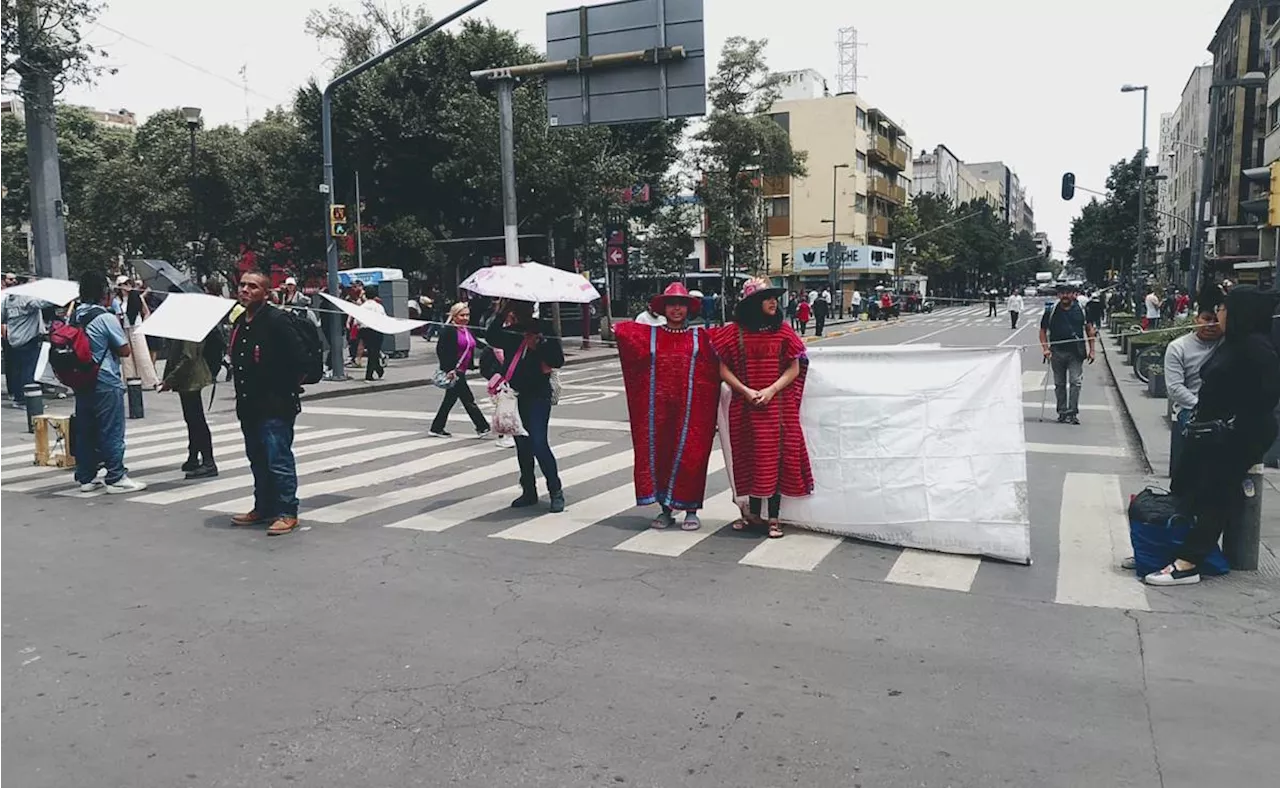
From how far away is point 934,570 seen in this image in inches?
250

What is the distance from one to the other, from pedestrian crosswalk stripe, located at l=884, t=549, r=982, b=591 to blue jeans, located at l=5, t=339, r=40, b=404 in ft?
42.0

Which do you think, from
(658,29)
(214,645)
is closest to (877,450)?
(214,645)

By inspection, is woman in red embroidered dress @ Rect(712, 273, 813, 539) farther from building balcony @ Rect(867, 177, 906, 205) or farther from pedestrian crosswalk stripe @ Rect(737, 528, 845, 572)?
building balcony @ Rect(867, 177, 906, 205)

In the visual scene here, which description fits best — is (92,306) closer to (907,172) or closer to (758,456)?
(758,456)

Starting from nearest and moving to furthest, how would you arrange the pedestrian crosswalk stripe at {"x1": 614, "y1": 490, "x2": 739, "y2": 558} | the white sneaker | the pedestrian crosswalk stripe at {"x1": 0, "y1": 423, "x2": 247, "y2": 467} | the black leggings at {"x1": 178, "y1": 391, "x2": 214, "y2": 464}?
the pedestrian crosswalk stripe at {"x1": 614, "y1": 490, "x2": 739, "y2": 558} < the white sneaker < the black leggings at {"x1": 178, "y1": 391, "x2": 214, "y2": 464} < the pedestrian crosswalk stripe at {"x1": 0, "y1": 423, "x2": 247, "y2": 467}

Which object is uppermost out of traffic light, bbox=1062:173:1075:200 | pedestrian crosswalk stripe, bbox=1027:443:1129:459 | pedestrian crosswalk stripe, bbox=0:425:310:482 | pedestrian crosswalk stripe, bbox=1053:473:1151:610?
traffic light, bbox=1062:173:1075:200

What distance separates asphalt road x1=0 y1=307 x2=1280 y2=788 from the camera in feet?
12.6

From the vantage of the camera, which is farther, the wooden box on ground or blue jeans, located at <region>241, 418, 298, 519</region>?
the wooden box on ground

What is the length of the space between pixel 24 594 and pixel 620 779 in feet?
13.6

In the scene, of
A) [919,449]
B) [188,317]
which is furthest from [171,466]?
[919,449]

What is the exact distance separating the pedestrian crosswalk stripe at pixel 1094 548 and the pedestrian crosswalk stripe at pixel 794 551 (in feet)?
4.63

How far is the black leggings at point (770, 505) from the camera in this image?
23.9ft

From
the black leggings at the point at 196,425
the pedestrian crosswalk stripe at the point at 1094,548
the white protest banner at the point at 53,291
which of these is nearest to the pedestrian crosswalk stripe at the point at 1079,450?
the pedestrian crosswalk stripe at the point at 1094,548

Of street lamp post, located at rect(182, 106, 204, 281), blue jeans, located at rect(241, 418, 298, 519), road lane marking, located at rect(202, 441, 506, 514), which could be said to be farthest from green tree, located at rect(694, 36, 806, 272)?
blue jeans, located at rect(241, 418, 298, 519)
